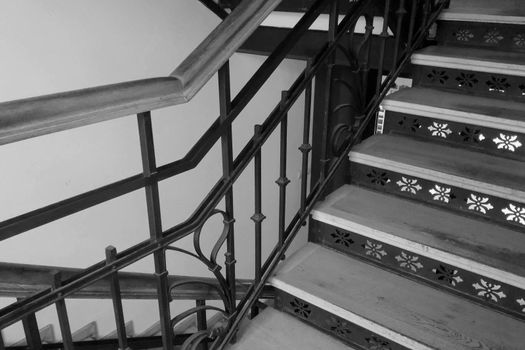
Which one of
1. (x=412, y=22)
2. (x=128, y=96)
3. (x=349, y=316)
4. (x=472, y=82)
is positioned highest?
(x=412, y=22)

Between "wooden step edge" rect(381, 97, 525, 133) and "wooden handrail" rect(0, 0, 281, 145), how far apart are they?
35.5 inches

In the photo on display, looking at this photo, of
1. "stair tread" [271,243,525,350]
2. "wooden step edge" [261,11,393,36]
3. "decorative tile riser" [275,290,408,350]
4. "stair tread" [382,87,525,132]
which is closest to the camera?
"stair tread" [271,243,525,350]

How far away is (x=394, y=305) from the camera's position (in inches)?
54.1

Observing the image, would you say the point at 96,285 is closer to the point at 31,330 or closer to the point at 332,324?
the point at 31,330

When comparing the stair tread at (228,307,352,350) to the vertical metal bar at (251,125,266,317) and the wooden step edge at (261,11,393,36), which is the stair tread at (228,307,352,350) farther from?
the wooden step edge at (261,11,393,36)

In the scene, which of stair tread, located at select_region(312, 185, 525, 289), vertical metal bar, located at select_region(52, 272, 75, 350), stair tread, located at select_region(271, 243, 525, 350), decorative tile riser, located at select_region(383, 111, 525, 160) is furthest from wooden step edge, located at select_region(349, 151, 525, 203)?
vertical metal bar, located at select_region(52, 272, 75, 350)

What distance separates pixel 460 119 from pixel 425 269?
0.63 meters

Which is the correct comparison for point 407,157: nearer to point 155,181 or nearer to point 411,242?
point 411,242

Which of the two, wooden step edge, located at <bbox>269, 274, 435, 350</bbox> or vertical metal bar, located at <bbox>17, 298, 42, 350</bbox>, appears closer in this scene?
vertical metal bar, located at <bbox>17, 298, 42, 350</bbox>

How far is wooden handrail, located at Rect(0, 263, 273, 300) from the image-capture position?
3.18 feet

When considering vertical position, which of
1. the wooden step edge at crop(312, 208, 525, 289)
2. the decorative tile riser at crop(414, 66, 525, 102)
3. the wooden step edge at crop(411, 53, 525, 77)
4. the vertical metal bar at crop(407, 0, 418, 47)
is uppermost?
the vertical metal bar at crop(407, 0, 418, 47)

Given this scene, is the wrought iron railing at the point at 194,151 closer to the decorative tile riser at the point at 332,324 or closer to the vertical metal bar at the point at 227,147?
the vertical metal bar at the point at 227,147

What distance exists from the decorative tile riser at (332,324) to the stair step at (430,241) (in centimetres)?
27

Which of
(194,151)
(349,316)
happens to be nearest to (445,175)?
(349,316)
